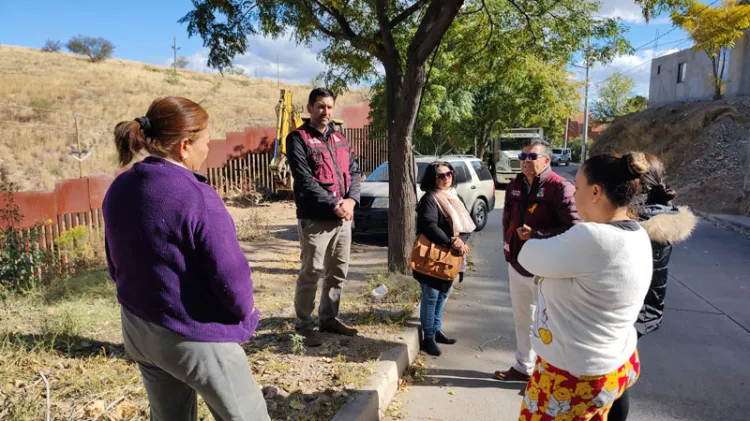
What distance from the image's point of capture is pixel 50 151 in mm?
16766

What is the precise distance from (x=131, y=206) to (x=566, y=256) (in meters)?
1.61

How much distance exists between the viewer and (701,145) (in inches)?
821

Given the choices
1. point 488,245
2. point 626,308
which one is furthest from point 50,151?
point 626,308

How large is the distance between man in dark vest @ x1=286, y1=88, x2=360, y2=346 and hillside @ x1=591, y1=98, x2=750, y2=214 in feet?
40.5

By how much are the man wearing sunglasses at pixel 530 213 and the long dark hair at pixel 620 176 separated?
1151 mm

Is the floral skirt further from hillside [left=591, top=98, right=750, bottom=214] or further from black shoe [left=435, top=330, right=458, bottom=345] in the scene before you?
hillside [left=591, top=98, right=750, bottom=214]

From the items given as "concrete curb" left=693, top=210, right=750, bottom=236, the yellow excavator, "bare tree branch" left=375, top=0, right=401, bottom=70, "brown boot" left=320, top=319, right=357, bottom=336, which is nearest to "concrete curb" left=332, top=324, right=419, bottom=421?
"brown boot" left=320, top=319, right=357, bottom=336

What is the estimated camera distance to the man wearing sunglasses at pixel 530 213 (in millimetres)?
3277

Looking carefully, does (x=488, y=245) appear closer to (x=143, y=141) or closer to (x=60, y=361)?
(x=60, y=361)

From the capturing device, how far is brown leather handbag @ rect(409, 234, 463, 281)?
155 inches

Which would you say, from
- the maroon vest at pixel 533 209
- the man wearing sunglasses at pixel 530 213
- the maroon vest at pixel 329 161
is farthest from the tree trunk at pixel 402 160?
the maroon vest at pixel 533 209

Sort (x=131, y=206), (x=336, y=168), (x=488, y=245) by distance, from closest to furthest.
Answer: (x=131, y=206)
(x=336, y=168)
(x=488, y=245)

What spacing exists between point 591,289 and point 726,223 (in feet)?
39.1

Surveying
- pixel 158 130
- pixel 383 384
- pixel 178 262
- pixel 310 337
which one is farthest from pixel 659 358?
pixel 158 130
